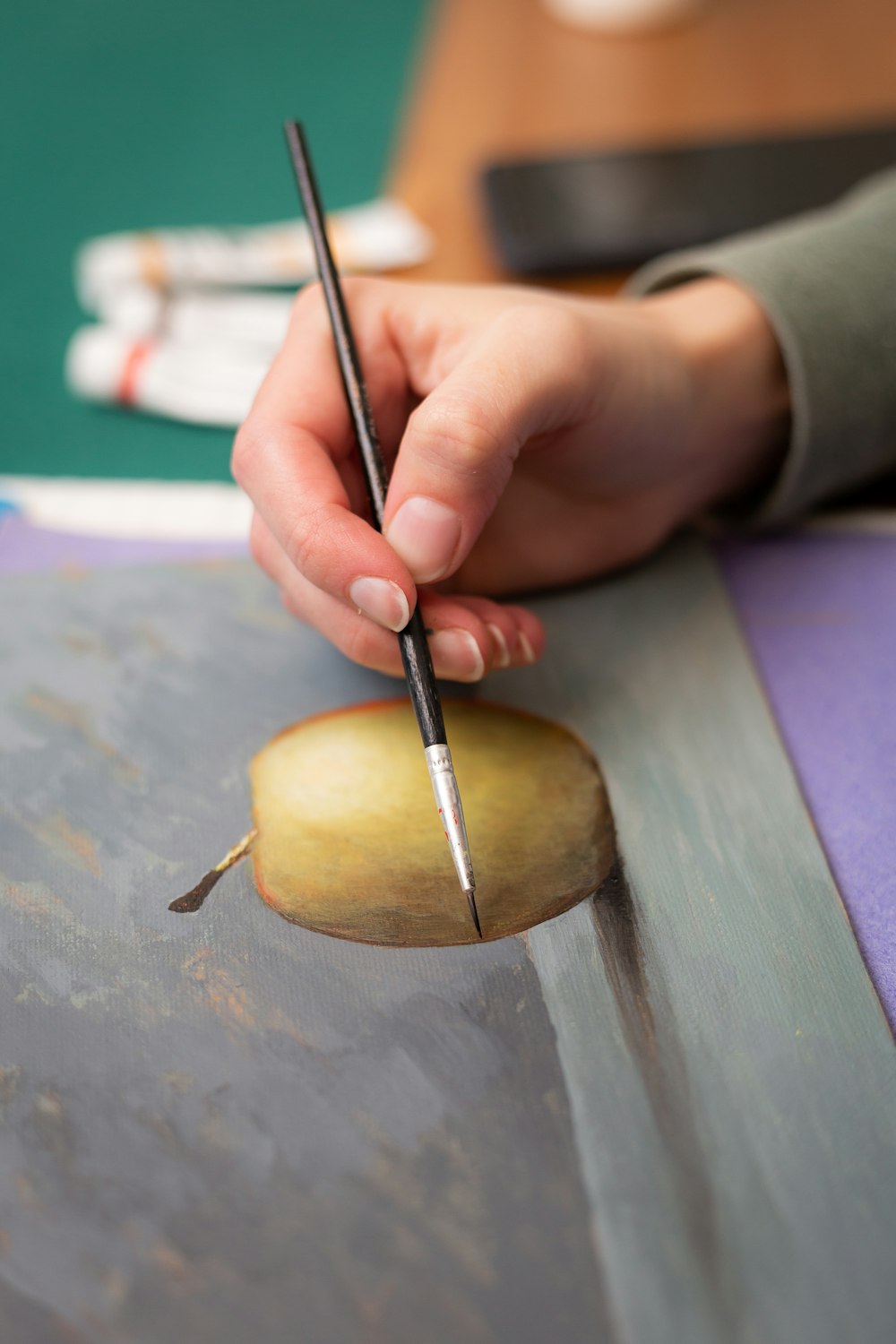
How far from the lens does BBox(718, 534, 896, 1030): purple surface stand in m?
0.50

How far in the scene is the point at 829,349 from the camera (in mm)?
688

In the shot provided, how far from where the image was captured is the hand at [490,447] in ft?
1.71

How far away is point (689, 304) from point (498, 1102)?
532mm

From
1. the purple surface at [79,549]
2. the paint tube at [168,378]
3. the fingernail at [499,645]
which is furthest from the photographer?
the paint tube at [168,378]

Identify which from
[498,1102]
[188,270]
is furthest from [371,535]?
[188,270]

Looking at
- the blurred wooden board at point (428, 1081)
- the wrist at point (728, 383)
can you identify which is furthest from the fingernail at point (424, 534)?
the wrist at point (728, 383)

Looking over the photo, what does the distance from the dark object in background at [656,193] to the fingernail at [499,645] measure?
452 millimetres

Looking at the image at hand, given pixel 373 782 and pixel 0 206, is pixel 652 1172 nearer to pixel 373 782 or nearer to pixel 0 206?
pixel 373 782

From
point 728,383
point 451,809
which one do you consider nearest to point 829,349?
point 728,383

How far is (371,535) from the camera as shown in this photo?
52cm

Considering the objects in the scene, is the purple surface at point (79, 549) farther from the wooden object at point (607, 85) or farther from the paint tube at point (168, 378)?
the wooden object at point (607, 85)

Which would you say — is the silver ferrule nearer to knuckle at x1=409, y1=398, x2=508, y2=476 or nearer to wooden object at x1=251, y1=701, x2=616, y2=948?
wooden object at x1=251, y1=701, x2=616, y2=948

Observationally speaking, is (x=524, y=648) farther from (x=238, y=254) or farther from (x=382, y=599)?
(x=238, y=254)

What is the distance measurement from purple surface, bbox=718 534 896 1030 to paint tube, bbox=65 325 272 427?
14.1 inches
